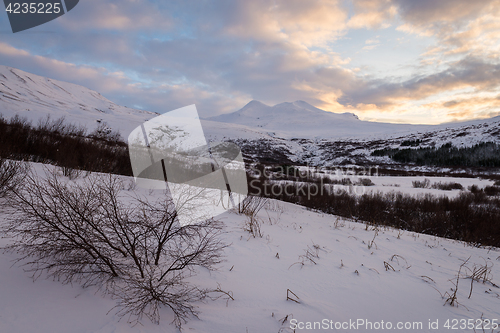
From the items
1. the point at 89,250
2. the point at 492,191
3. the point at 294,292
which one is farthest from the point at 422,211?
the point at 89,250

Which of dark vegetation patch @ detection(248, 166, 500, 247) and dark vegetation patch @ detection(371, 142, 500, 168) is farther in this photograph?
dark vegetation patch @ detection(371, 142, 500, 168)

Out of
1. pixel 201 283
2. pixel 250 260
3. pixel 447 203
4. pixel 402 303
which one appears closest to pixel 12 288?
pixel 201 283

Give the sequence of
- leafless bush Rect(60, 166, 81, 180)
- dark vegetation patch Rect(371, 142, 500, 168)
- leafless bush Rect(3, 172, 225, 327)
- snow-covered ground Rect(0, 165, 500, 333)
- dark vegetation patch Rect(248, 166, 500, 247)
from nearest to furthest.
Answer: snow-covered ground Rect(0, 165, 500, 333) < leafless bush Rect(3, 172, 225, 327) < leafless bush Rect(60, 166, 81, 180) < dark vegetation patch Rect(248, 166, 500, 247) < dark vegetation patch Rect(371, 142, 500, 168)

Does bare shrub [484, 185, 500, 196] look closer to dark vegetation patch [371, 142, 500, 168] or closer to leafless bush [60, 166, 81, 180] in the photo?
leafless bush [60, 166, 81, 180]

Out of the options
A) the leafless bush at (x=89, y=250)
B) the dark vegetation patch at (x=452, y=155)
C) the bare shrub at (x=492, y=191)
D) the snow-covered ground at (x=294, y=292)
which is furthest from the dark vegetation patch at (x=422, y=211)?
the dark vegetation patch at (x=452, y=155)

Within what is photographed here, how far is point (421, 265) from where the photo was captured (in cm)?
382

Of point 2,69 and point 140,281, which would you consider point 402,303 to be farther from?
point 2,69

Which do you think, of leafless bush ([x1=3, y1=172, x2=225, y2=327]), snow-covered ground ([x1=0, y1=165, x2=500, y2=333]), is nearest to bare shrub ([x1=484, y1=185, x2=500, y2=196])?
snow-covered ground ([x1=0, y1=165, x2=500, y2=333])

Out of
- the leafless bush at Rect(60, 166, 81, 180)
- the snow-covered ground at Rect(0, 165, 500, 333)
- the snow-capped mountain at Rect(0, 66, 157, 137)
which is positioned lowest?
the snow-covered ground at Rect(0, 165, 500, 333)

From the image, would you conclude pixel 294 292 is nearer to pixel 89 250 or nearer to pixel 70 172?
pixel 89 250

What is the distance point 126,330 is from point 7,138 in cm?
765

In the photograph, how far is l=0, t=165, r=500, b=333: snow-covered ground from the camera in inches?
62.2

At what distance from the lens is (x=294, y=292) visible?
98.3 inches

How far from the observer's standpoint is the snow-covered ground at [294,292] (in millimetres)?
1580
